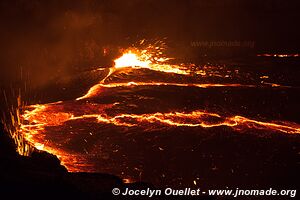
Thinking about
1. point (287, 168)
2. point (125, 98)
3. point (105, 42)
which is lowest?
point (287, 168)

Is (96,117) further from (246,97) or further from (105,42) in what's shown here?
(105,42)

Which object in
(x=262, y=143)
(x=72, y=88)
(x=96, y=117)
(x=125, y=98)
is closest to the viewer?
(x=262, y=143)

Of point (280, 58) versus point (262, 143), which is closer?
Result: point (262, 143)

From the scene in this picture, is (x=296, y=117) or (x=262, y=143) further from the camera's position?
(x=296, y=117)

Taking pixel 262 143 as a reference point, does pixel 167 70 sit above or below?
above

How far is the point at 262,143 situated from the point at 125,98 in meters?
8.03

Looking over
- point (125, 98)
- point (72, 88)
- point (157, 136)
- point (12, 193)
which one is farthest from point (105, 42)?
point (12, 193)

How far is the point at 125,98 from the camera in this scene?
64.7ft

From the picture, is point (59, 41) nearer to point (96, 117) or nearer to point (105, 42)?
point (105, 42)

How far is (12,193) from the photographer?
6.25 metres

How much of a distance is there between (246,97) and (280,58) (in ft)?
34.3

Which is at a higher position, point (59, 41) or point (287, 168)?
point (59, 41)

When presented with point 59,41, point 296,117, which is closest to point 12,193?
point 296,117

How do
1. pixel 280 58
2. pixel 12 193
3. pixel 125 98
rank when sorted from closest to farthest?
pixel 12 193 < pixel 125 98 < pixel 280 58
